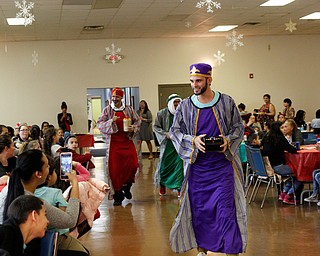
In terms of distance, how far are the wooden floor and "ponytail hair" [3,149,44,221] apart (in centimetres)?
249

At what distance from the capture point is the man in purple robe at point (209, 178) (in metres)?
4.96

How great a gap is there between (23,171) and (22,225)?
75 cm

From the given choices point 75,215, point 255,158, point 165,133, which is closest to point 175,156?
point 165,133

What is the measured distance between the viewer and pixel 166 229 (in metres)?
6.88

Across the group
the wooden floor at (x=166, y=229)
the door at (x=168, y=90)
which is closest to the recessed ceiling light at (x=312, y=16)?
the door at (x=168, y=90)

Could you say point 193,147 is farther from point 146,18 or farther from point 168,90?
point 168,90

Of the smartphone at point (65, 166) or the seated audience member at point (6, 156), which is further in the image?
the seated audience member at point (6, 156)

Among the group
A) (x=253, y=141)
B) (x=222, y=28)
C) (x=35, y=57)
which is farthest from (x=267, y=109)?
(x=253, y=141)

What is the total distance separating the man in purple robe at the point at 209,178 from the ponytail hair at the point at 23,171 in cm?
169

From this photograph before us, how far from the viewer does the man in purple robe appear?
4961 millimetres

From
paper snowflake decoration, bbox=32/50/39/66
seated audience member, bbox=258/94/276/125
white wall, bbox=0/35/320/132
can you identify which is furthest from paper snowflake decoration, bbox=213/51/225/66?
paper snowflake decoration, bbox=32/50/39/66

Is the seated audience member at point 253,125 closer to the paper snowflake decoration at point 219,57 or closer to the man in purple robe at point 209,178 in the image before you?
the paper snowflake decoration at point 219,57

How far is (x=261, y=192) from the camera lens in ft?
30.7

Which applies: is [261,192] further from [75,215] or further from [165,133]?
[75,215]
